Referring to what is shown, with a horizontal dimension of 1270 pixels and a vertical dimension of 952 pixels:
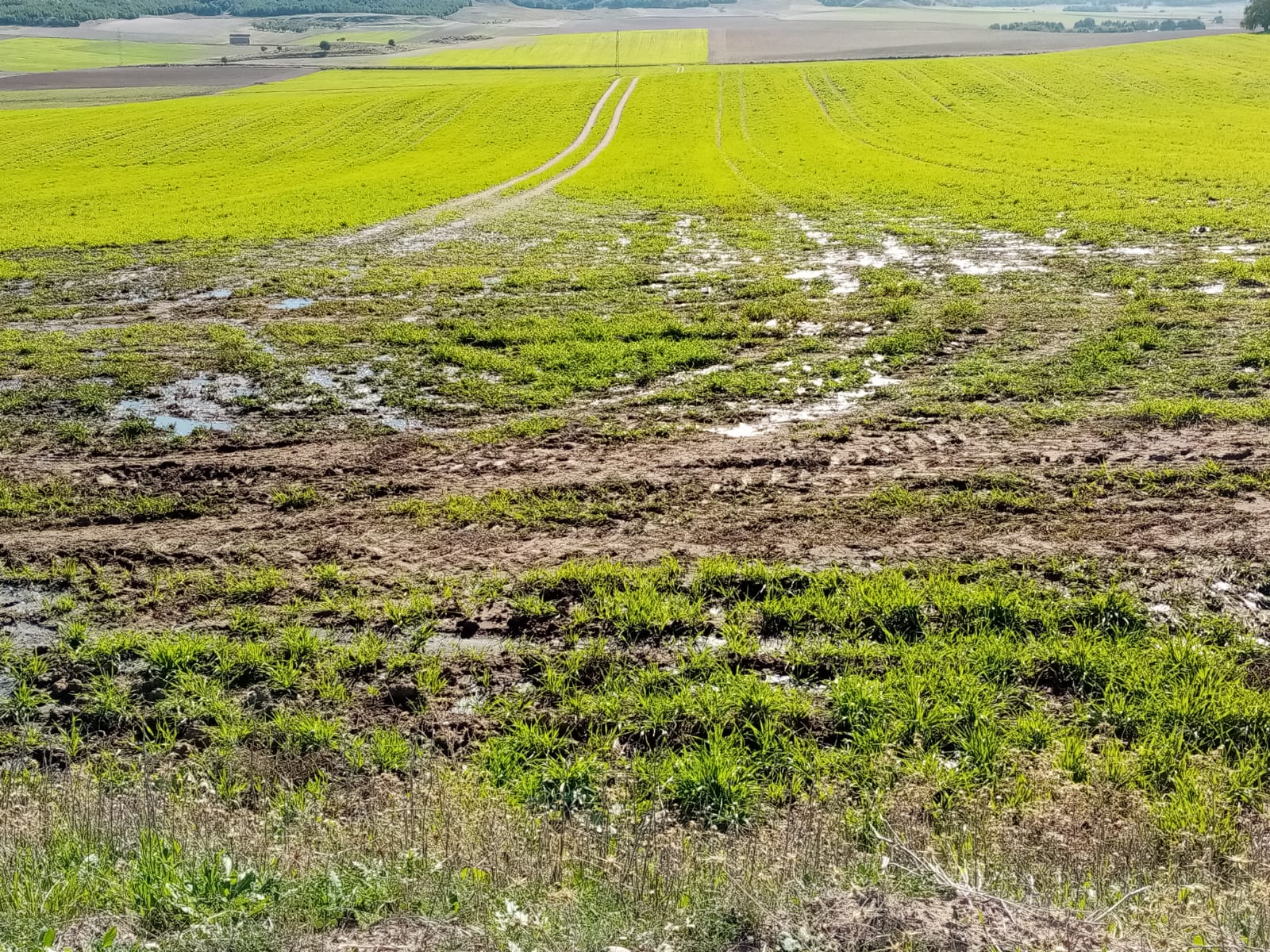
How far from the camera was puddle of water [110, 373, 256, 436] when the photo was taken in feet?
42.1

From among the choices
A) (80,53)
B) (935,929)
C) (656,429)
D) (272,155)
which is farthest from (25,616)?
(80,53)

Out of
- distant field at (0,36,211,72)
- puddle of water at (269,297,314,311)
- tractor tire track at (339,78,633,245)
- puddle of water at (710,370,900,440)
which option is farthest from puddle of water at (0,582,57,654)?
distant field at (0,36,211,72)

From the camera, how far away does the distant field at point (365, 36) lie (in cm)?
14491

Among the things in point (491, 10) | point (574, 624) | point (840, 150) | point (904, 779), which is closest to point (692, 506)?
point (574, 624)

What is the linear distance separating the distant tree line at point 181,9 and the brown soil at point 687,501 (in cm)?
19349

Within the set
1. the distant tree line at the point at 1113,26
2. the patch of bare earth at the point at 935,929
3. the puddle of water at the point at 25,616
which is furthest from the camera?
the distant tree line at the point at 1113,26

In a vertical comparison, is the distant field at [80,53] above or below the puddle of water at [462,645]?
above

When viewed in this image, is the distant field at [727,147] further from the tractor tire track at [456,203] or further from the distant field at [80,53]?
the distant field at [80,53]

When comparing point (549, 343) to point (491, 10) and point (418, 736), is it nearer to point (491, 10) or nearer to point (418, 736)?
point (418, 736)

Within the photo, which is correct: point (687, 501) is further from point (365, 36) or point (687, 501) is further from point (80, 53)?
point (365, 36)

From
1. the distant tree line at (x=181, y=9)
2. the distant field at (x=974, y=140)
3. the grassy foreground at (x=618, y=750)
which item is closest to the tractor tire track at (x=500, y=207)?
the distant field at (x=974, y=140)

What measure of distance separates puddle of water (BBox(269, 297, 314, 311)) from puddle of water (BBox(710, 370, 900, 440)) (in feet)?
35.7

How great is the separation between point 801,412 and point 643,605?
563 cm

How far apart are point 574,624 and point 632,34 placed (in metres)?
147
